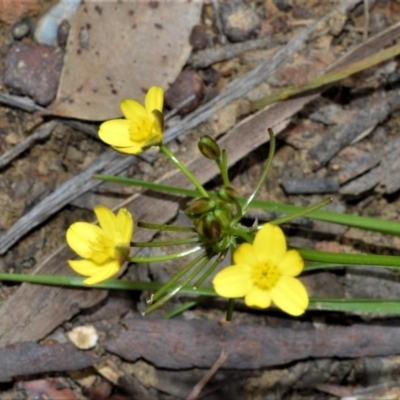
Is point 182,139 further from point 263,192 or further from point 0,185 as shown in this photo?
→ point 0,185

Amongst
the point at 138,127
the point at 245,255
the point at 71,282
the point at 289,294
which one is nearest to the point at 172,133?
the point at 138,127

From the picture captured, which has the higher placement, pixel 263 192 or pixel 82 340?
pixel 263 192

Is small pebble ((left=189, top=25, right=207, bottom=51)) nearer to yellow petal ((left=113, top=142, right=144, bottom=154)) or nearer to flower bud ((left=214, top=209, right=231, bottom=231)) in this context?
yellow petal ((left=113, top=142, right=144, bottom=154))

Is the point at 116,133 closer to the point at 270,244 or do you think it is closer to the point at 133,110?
the point at 133,110

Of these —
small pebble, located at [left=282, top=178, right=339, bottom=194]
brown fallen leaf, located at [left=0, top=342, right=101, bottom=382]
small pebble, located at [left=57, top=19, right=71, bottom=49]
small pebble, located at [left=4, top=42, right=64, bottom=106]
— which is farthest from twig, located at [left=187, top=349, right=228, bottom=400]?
small pebble, located at [left=57, top=19, right=71, bottom=49]

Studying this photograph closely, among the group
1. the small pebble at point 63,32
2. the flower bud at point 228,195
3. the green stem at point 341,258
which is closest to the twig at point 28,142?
the small pebble at point 63,32

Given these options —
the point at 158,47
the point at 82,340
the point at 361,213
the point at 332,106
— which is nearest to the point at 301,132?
the point at 332,106
